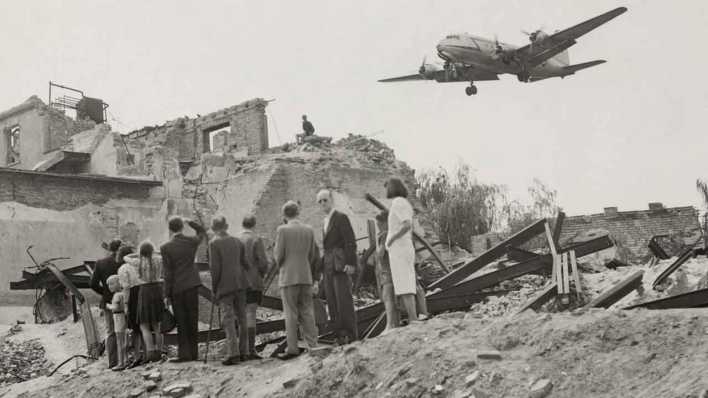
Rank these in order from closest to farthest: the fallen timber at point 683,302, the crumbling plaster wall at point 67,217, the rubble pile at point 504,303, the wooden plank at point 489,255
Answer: the fallen timber at point 683,302
the rubble pile at point 504,303
the wooden plank at point 489,255
the crumbling plaster wall at point 67,217

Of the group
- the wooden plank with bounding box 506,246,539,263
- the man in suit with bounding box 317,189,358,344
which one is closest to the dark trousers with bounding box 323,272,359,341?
the man in suit with bounding box 317,189,358,344

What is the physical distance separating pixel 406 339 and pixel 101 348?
18.8 ft

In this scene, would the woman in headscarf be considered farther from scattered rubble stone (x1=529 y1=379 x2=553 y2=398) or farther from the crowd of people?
scattered rubble stone (x1=529 y1=379 x2=553 y2=398)

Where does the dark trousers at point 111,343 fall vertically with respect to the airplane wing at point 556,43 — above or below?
below

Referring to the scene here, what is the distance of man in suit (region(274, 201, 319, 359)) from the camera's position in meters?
8.91

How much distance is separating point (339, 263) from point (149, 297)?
2.26 metres

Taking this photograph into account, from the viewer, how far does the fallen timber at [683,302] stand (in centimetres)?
776

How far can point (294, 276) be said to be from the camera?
8906 millimetres

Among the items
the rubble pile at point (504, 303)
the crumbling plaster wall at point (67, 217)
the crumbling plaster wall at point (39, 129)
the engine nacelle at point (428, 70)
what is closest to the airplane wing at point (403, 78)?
the engine nacelle at point (428, 70)

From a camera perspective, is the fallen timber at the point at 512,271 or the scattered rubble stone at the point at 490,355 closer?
the scattered rubble stone at the point at 490,355

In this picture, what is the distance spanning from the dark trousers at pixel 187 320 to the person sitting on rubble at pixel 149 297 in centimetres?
33

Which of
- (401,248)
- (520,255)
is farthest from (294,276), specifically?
(520,255)

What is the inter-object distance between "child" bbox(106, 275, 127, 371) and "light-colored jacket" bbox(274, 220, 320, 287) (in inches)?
84.4

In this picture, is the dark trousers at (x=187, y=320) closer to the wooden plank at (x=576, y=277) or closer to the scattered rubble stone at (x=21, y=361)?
the wooden plank at (x=576, y=277)
